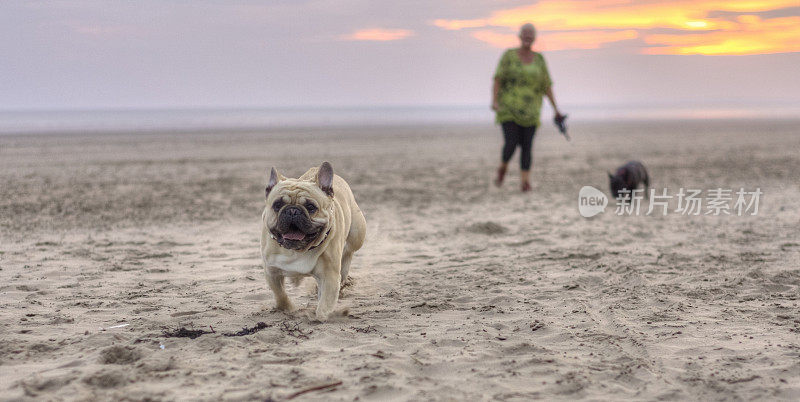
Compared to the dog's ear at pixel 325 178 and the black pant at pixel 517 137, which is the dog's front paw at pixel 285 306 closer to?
the dog's ear at pixel 325 178

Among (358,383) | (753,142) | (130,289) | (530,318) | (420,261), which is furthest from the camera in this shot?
(753,142)

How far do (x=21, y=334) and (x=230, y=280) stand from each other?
5.85ft

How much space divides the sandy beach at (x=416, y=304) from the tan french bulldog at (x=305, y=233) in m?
0.28

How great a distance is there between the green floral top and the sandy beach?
4.58 ft

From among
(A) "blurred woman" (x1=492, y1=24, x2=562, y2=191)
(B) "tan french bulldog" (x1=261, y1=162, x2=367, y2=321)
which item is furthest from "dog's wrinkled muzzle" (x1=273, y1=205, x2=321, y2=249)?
(A) "blurred woman" (x1=492, y1=24, x2=562, y2=191)

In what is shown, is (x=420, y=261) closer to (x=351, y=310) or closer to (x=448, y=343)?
(x=351, y=310)

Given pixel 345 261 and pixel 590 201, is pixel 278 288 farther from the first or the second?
pixel 590 201

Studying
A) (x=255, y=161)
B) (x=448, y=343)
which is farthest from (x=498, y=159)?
(x=448, y=343)

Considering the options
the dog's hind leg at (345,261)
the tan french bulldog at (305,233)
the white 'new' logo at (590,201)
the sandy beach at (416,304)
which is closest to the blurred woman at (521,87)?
the sandy beach at (416,304)

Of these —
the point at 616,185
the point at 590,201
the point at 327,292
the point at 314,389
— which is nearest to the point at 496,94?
the point at 590,201

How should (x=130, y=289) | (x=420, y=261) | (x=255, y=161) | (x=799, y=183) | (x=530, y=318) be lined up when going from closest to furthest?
(x=530, y=318)
(x=130, y=289)
(x=420, y=261)
(x=799, y=183)
(x=255, y=161)

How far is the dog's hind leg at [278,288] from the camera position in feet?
13.9

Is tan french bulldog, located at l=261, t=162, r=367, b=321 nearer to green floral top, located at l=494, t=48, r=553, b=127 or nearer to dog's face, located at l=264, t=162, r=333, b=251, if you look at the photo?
dog's face, located at l=264, t=162, r=333, b=251

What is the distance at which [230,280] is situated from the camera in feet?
17.8
